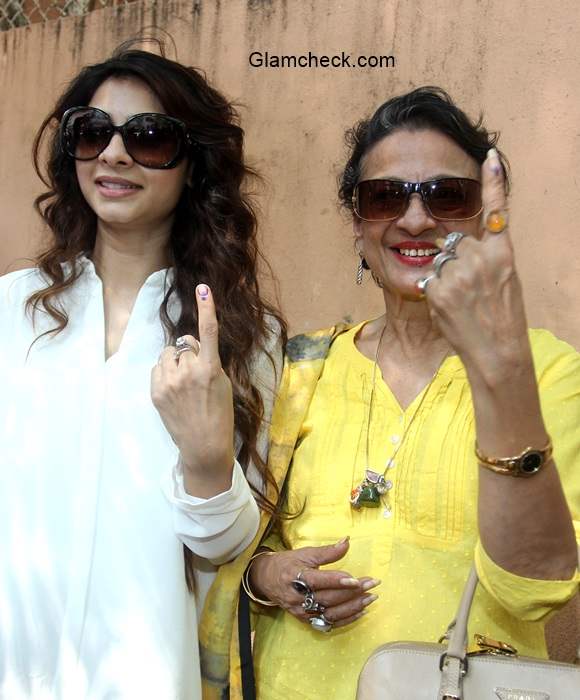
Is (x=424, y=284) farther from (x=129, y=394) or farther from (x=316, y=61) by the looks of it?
(x=316, y=61)

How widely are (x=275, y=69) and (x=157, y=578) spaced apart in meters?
2.61

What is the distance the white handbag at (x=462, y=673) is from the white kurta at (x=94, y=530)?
0.56m

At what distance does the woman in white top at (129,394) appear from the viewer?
2303 millimetres

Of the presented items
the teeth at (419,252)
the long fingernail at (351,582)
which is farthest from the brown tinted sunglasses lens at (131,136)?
the long fingernail at (351,582)

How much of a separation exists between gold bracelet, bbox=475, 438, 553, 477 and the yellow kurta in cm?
34

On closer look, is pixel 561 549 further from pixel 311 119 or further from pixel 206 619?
pixel 311 119

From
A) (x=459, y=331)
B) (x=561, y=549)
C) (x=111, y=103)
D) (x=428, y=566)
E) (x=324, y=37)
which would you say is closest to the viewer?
(x=459, y=331)

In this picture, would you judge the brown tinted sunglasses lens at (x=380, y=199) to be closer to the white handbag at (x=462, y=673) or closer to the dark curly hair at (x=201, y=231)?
the dark curly hair at (x=201, y=231)

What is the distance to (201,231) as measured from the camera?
2.81 metres

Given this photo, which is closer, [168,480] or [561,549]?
[561,549]

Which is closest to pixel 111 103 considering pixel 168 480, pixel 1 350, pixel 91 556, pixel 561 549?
pixel 1 350

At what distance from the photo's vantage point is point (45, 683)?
2305 mm

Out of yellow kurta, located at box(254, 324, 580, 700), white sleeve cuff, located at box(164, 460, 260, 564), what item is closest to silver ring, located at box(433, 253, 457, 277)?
yellow kurta, located at box(254, 324, 580, 700)

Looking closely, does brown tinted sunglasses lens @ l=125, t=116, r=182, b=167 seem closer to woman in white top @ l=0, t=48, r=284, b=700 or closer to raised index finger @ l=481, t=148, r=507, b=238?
woman in white top @ l=0, t=48, r=284, b=700
